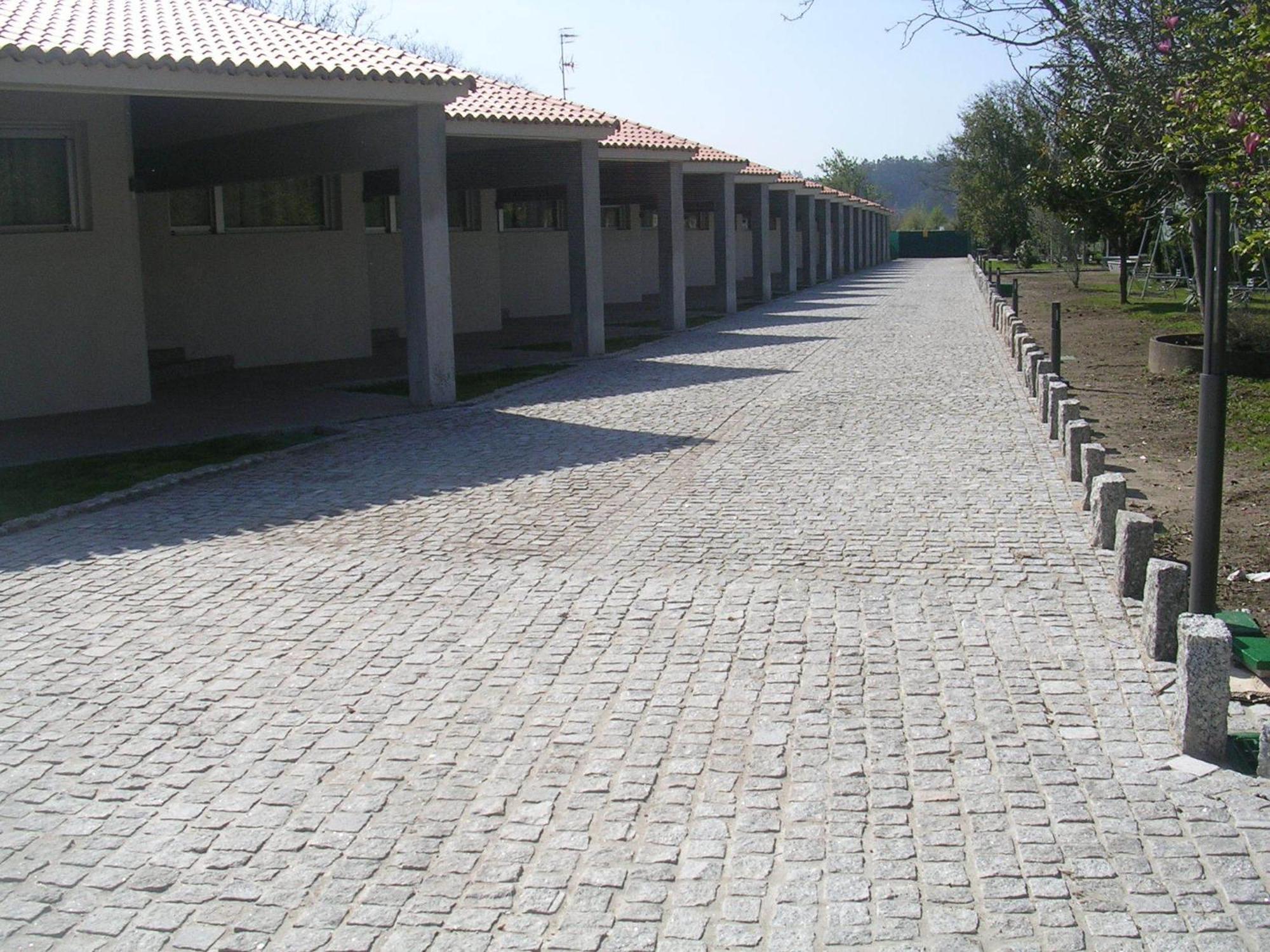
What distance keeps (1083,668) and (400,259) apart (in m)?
19.7

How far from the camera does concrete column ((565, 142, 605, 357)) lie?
64.8 feet

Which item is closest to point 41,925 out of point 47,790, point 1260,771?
point 47,790

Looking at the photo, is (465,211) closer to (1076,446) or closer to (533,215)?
(533,215)

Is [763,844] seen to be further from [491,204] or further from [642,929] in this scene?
[491,204]

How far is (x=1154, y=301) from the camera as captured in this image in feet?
Answer: 104

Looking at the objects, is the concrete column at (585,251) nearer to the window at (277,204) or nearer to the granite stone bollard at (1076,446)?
the window at (277,204)

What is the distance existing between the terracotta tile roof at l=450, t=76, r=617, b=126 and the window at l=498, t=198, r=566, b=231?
721 cm

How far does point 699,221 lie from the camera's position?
1714 inches

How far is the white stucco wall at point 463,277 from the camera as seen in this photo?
2367cm

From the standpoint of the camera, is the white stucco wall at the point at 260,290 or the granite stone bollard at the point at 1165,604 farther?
the white stucco wall at the point at 260,290

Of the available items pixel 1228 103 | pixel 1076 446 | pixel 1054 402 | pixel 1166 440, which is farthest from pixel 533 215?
pixel 1228 103

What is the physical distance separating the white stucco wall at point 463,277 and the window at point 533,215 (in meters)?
1.82

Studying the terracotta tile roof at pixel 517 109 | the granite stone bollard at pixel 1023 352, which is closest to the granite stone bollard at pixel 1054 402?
the granite stone bollard at pixel 1023 352

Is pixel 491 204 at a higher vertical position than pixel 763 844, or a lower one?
higher
